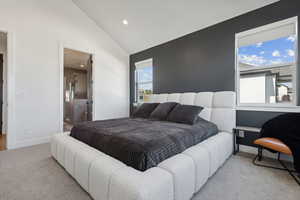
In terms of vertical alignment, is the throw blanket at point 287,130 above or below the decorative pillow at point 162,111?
below

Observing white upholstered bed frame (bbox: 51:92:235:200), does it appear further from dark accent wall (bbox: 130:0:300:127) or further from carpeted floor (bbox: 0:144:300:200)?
dark accent wall (bbox: 130:0:300:127)

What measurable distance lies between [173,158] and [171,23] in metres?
3.17

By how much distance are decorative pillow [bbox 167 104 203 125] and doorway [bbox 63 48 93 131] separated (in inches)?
105

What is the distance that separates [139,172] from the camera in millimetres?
1170

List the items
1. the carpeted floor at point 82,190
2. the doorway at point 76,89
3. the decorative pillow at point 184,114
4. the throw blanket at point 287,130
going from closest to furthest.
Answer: the carpeted floor at point 82,190 < the throw blanket at point 287,130 < the decorative pillow at point 184,114 < the doorway at point 76,89

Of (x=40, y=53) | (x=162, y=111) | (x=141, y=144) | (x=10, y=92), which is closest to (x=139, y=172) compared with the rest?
(x=141, y=144)

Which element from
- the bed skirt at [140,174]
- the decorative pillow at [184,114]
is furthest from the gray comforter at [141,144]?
the decorative pillow at [184,114]

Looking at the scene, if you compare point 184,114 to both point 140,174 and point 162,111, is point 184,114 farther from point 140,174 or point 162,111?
point 140,174

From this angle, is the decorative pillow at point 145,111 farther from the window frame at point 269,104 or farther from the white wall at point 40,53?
the window frame at point 269,104

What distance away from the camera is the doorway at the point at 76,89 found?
4.29 m

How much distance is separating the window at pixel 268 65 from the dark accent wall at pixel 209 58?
0.45ft

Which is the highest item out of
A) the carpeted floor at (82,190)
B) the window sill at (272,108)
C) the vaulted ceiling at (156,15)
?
Answer: the vaulted ceiling at (156,15)

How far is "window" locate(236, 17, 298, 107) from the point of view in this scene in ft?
7.71

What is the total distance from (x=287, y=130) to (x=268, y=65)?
1.20 m
